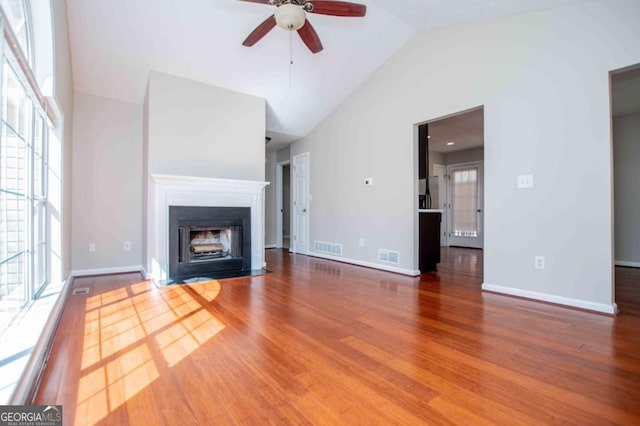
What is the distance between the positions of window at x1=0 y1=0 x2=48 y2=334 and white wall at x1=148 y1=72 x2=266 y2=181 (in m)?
1.38

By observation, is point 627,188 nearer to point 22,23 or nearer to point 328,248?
point 328,248

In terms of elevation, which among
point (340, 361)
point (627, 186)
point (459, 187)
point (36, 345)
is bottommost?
point (340, 361)

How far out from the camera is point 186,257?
3914 millimetres

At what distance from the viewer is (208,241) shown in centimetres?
432

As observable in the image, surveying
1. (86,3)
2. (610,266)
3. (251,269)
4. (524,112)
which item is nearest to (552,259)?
(610,266)

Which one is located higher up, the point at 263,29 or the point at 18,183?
the point at 263,29

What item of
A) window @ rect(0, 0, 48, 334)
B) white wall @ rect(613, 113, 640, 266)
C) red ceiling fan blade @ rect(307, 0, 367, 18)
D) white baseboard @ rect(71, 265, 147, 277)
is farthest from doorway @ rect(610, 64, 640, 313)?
white baseboard @ rect(71, 265, 147, 277)

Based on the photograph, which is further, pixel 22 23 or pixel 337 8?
pixel 337 8

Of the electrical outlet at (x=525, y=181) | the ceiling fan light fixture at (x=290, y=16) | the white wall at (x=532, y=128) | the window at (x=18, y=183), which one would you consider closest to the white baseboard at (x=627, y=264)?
the white wall at (x=532, y=128)

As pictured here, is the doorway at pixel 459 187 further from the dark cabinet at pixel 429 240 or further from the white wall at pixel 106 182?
the white wall at pixel 106 182

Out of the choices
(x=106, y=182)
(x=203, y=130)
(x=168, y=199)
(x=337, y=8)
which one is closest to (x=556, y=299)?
(x=337, y=8)

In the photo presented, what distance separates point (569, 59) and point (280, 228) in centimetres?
574

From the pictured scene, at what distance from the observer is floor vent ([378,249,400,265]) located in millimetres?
4293

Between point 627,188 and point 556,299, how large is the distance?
3.70 m
